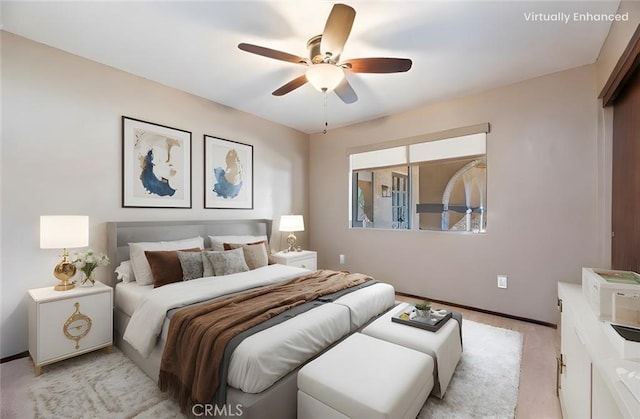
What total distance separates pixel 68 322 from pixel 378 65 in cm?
316

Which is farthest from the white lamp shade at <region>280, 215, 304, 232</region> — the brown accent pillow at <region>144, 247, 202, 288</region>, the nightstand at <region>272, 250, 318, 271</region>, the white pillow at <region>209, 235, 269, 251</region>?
the brown accent pillow at <region>144, 247, 202, 288</region>

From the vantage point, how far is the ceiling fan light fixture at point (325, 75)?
2.09m

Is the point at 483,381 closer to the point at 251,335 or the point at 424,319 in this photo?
the point at 424,319

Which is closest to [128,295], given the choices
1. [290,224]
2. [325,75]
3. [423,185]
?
[290,224]

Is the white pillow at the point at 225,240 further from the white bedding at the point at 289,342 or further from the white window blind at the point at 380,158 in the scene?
the white window blind at the point at 380,158

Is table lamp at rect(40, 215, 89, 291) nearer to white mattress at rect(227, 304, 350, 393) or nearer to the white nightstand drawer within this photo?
the white nightstand drawer

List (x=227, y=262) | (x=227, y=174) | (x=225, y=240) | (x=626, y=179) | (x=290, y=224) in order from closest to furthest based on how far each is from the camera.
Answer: (x=626, y=179), (x=227, y=262), (x=225, y=240), (x=227, y=174), (x=290, y=224)

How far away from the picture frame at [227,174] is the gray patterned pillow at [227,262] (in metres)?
1.01

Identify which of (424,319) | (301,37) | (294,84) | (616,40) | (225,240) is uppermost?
(301,37)

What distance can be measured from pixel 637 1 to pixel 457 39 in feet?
3.36

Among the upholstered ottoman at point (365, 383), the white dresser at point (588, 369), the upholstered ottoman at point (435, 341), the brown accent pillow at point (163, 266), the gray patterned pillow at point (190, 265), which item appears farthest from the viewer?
the gray patterned pillow at point (190, 265)

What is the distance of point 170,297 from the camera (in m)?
2.12

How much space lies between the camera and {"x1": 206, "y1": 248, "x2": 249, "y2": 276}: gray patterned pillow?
285cm

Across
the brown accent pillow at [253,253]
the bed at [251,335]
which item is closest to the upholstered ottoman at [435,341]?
the bed at [251,335]
